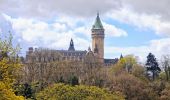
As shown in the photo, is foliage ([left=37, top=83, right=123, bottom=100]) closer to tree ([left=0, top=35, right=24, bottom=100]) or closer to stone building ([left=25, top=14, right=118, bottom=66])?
tree ([left=0, top=35, right=24, bottom=100])

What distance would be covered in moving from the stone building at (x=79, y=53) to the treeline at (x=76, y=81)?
21.2 ft

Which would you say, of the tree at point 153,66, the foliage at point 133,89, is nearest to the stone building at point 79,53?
the tree at point 153,66

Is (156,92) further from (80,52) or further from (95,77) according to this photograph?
(80,52)

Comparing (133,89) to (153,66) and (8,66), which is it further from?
(8,66)

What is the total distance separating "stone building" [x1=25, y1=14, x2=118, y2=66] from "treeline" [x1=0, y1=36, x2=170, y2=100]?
6.46 m

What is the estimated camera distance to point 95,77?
262ft

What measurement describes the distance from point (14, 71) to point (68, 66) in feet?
212

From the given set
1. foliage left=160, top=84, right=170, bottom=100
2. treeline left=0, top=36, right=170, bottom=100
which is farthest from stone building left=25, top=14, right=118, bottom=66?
foliage left=160, top=84, right=170, bottom=100

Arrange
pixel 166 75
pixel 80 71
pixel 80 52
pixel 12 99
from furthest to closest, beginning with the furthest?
pixel 80 52, pixel 80 71, pixel 166 75, pixel 12 99

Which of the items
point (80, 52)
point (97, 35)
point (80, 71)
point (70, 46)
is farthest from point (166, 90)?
point (97, 35)

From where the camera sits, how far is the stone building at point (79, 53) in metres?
98.9

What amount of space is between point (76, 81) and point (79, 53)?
9406 cm

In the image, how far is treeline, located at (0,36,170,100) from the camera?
24.7 m

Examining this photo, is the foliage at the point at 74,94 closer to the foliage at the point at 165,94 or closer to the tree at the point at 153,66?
the foliage at the point at 165,94
